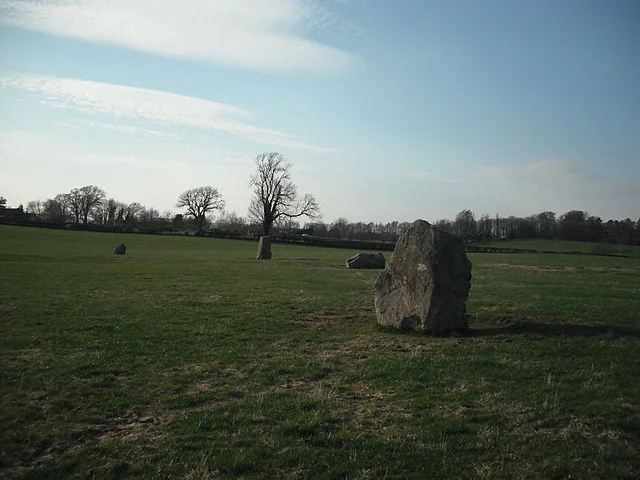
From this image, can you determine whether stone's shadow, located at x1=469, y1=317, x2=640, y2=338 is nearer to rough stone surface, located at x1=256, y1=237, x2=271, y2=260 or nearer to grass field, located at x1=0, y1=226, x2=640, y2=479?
grass field, located at x1=0, y1=226, x2=640, y2=479

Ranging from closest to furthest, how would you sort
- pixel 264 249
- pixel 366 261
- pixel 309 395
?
pixel 309 395 → pixel 366 261 → pixel 264 249

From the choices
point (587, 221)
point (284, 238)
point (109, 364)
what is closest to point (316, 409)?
Result: point (109, 364)

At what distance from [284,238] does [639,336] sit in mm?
80999

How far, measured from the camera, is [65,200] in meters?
134

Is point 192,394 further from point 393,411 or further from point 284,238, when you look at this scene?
point 284,238

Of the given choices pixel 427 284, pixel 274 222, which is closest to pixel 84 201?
pixel 274 222

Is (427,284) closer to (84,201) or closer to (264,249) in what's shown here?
(264,249)

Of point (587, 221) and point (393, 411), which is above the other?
point (587, 221)

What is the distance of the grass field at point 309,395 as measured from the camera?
563 cm

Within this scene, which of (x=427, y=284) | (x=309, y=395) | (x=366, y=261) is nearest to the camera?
(x=309, y=395)

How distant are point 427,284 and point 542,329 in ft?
10.6

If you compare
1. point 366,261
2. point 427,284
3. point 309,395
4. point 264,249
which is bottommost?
point 309,395

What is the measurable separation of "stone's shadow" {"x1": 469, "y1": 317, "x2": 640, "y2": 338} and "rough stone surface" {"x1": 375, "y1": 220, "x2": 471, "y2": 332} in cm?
84

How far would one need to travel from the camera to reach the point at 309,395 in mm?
7688
